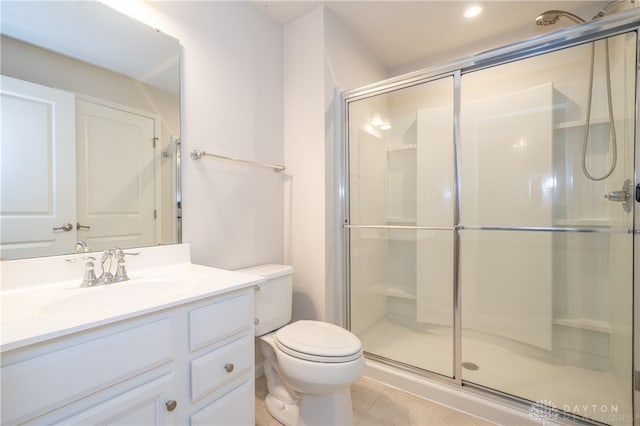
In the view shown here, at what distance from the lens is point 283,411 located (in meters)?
1.41

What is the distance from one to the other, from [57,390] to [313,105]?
1760 mm

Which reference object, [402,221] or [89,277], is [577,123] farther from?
[89,277]

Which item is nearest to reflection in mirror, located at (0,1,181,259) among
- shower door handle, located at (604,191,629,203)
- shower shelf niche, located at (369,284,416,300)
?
shower shelf niche, located at (369,284,416,300)

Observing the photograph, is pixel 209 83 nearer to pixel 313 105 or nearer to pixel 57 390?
pixel 313 105

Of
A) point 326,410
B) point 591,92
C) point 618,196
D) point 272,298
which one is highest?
point 591,92

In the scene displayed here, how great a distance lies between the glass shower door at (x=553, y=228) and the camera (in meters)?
1.38

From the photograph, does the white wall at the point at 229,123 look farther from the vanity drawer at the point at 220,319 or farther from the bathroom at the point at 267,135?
the vanity drawer at the point at 220,319

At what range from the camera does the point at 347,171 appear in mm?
1980

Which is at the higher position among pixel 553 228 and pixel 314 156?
pixel 314 156

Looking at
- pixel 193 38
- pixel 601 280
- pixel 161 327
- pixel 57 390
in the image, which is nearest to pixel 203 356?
pixel 161 327

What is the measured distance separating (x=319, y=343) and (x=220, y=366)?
0.47 meters

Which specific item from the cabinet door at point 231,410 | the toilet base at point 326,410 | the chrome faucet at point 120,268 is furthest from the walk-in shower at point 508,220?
the chrome faucet at point 120,268

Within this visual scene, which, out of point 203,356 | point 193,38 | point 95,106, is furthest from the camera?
point 193,38

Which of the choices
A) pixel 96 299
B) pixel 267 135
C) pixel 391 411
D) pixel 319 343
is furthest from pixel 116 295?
pixel 391 411
